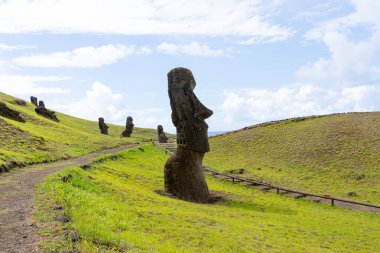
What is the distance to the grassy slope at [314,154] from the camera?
31531 millimetres

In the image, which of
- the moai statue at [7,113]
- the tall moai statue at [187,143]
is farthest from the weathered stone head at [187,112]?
the moai statue at [7,113]

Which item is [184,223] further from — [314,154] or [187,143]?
[314,154]

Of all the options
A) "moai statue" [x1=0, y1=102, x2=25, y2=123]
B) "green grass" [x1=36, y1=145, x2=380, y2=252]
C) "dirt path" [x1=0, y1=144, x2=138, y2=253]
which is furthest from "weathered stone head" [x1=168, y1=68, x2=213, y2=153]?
"moai statue" [x1=0, y1=102, x2=25, y2=123]

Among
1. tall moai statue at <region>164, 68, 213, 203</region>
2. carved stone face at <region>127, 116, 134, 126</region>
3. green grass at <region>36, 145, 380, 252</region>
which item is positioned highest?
carved stone face at <region>127, 116, 134, 126</region>

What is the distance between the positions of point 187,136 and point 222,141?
28897 mm

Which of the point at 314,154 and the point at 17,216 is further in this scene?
the point at 314,154

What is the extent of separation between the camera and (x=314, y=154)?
3934 centimetres

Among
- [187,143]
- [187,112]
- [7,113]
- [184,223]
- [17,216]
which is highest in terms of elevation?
[187,112]

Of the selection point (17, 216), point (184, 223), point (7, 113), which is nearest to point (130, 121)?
point (7, 113)

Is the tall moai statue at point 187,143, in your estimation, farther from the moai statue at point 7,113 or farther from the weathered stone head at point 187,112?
the moai statue at point 7,113

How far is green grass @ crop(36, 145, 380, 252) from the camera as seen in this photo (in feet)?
31.7

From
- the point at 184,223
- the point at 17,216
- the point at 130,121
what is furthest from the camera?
the point at 130,121

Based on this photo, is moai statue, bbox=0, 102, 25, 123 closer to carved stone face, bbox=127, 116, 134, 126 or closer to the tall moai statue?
carved stone face, bbox=127, 116, 134, 126

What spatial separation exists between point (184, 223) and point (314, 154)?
27.8 m
